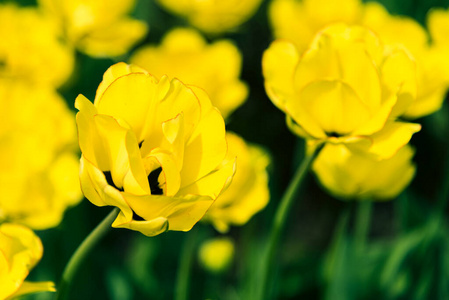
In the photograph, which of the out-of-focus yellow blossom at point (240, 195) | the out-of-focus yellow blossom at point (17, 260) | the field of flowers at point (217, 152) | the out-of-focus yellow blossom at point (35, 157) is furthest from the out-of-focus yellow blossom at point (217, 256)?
the out-of-focus yellow blossom at point (17, 260)

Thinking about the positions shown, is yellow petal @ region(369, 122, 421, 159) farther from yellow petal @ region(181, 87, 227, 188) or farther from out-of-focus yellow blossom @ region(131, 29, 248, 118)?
out-of-focus yellow blossom @ region(131, 29, 248, 118)

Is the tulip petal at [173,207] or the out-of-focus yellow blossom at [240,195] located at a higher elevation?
the tulip petal at [173,207]

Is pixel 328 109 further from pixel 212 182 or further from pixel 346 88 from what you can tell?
pixel 212 182

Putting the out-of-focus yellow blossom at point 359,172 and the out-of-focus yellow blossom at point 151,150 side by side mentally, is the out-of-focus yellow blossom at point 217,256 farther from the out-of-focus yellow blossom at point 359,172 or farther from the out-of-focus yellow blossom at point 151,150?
the out-of-focus yellow blossom at point 151,150

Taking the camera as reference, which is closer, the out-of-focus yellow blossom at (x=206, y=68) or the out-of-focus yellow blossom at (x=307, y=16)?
the out-of-focus yellow blossom at (x=206, y=68)

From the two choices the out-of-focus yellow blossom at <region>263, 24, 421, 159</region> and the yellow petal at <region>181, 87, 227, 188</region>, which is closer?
the yellow petal at <region>181, 87, 227, 188</region>

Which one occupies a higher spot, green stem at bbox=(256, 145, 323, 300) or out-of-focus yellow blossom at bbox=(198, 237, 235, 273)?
green stem at bbox=(256, 145, 323, 300)

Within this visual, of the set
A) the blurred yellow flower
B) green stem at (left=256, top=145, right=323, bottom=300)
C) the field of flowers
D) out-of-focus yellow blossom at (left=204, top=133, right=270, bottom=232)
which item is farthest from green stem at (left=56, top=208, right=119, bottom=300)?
the blurred yellow flower
